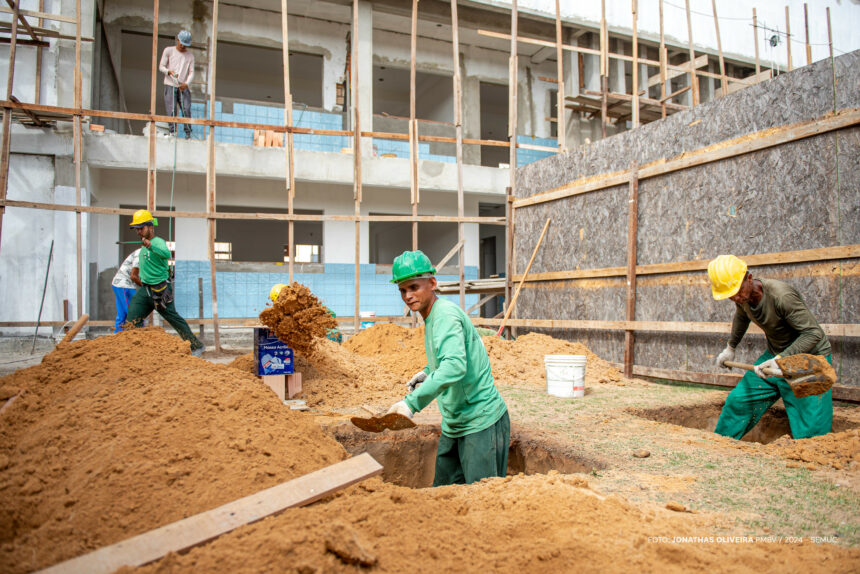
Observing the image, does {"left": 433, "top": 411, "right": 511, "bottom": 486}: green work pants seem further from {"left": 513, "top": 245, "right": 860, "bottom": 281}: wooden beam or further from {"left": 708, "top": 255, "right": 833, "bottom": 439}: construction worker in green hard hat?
{"left": 513, "top": 245, "right": 860, "bottom": 281}: wooden beam

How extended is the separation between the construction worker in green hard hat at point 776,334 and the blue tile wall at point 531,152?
456 inches

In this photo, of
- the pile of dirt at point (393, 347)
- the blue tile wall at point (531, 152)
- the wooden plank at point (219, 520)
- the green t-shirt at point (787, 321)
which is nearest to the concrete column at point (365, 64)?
the blue tile wall at point (531, 152)

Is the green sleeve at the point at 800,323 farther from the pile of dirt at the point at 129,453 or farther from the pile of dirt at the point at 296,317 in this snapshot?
the pile of dirt at the point at 296,317

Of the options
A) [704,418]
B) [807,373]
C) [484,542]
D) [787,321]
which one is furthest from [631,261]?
[484,542]

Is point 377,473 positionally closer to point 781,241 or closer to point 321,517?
point 321,517

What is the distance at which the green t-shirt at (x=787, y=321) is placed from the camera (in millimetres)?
4148

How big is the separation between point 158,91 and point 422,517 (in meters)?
18.6

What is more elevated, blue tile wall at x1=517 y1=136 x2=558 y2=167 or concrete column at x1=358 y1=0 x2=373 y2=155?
concrete column at x1=358 y1=0 x2=373 y2=155

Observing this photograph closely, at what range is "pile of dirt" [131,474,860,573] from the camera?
5.79ft

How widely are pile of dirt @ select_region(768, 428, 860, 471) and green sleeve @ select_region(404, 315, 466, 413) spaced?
2414mm

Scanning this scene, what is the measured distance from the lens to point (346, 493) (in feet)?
7.63

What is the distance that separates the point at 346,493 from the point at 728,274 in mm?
3393

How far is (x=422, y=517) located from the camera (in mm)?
2164

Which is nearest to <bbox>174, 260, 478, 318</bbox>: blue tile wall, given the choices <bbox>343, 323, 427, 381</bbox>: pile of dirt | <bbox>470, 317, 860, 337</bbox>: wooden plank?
<bbox>343, 323, 427, 381</bbox>: pile of dirt
